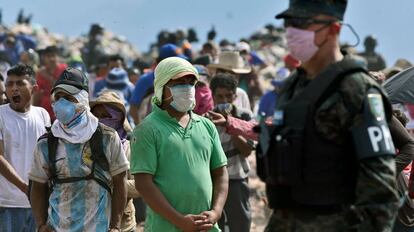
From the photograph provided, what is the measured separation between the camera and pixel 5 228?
8.65 metres

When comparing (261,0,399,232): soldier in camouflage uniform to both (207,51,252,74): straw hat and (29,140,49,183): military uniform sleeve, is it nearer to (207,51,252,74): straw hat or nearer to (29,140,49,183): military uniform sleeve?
(29,140,49,183): military uniform sleeve

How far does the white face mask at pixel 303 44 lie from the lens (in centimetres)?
528

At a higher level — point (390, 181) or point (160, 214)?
point (390, 181)

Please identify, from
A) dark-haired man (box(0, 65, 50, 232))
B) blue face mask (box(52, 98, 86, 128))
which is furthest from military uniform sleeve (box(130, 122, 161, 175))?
dark-haired man (box(0, 65, 50, 232))

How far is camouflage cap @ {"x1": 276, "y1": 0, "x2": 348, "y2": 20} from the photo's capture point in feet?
17.4

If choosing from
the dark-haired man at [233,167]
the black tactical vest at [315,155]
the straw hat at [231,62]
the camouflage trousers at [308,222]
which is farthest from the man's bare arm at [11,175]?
the straw hat at [231,62]

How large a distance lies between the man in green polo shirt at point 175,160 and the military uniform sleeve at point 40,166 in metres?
0.68

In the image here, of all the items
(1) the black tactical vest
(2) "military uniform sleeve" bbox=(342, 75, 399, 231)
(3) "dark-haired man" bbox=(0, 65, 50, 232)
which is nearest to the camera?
(2) "military uniform sleeve" bbox=(342, 75, 399, 231)

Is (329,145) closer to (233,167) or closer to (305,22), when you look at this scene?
(305,22)

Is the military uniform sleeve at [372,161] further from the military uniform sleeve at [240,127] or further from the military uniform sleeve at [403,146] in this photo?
the military uniform sleeve at [240,127]

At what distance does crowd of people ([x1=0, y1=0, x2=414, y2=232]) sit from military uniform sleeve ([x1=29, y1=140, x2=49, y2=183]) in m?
0.01

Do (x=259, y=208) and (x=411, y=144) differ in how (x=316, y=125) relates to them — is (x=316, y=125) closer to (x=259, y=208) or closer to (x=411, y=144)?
(x=411, y=144)

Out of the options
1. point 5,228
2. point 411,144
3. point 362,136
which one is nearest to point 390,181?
point 362,136

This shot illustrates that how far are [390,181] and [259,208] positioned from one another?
11.0m
